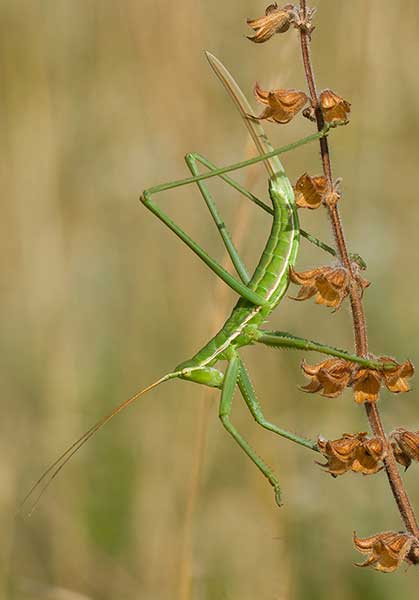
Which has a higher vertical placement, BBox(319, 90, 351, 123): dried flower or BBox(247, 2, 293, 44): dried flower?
BBox(247, 2, 293, 44): dried flower

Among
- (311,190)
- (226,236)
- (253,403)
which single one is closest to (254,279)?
(226,236)

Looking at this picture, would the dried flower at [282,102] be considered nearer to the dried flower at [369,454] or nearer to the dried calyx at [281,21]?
the dried calyx at [281,21]

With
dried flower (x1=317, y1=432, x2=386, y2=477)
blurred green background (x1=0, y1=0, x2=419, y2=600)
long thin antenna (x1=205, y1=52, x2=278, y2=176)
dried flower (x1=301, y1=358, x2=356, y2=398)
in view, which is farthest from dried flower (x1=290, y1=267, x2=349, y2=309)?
blurred green background (x1=0, y1=0, x2=419, y2=600)

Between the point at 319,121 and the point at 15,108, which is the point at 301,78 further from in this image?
the point at 319,121

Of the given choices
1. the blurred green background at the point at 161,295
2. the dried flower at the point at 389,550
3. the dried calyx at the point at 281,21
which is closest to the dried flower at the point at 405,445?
the dried flower at the point at 389,550

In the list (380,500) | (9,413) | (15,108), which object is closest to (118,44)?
(15,108)

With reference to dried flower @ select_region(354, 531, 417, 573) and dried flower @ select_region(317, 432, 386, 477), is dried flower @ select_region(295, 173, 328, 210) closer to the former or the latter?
dried flower @ select_region(317, 432, 386, 477)

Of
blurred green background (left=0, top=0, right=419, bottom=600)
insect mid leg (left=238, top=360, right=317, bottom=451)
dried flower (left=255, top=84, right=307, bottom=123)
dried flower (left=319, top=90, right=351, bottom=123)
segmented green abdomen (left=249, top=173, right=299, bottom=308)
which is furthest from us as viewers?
blurred green background (left=0, top=0, right=419, bottom=600)
